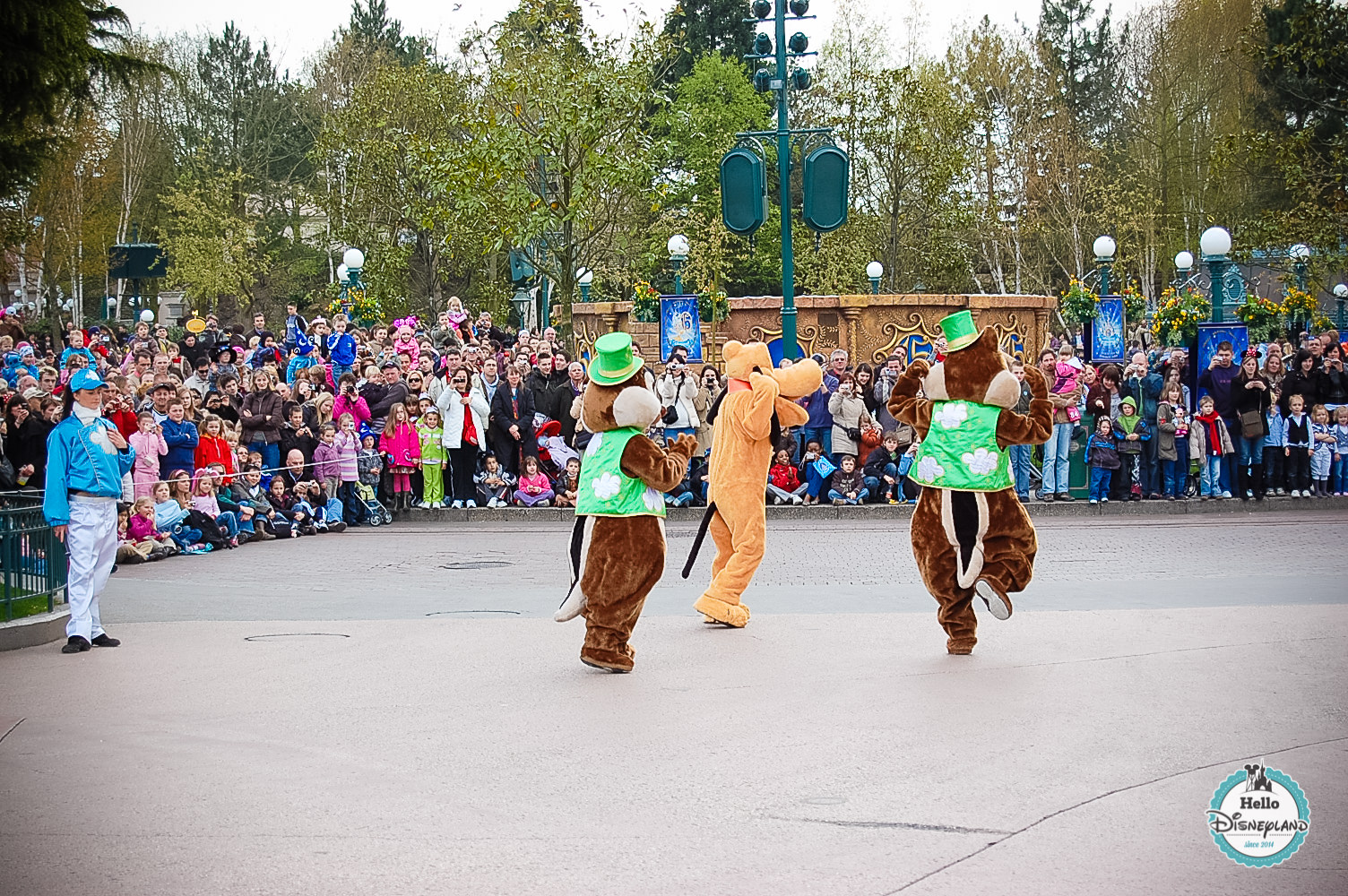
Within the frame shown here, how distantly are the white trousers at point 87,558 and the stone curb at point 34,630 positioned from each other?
1.20ft

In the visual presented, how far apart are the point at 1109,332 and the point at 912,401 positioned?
61.2 feet

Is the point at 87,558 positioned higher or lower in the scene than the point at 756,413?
lower

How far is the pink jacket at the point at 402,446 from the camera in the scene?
58.0 ft

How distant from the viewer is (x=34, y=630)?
31.0 feet

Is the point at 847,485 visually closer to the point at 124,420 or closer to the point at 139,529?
the point at 139,529

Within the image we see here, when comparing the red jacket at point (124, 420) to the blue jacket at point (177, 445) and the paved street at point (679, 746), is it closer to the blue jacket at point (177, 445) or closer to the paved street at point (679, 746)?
the blue jacket at point (177, 445)

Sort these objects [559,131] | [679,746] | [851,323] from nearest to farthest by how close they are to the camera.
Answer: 1. [679,746]
2. [559,131]
3. [851,323]

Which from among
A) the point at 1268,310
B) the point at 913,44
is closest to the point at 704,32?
the point at 913,44

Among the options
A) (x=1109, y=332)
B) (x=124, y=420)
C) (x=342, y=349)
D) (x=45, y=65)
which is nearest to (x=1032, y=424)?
(x=45, y=65)

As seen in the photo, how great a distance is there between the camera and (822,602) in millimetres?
10719

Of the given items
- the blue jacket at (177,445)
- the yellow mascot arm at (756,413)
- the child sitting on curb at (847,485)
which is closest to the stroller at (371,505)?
the blue jacket at (177,445)

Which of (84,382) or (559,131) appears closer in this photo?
(84,382)

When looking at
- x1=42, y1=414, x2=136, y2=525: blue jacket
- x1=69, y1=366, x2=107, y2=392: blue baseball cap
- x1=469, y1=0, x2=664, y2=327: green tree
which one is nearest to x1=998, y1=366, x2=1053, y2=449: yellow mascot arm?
x1=42, y1=414, x2=136, y2=525: blue jacket

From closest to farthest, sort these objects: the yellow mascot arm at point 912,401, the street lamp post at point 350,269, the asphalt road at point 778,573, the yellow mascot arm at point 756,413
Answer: the yellow mascot arm at point 912,401 → the yellow mascot arm at point 756,413 → the asphalt road at point 778,573 → the street lamp post at point 350,269
